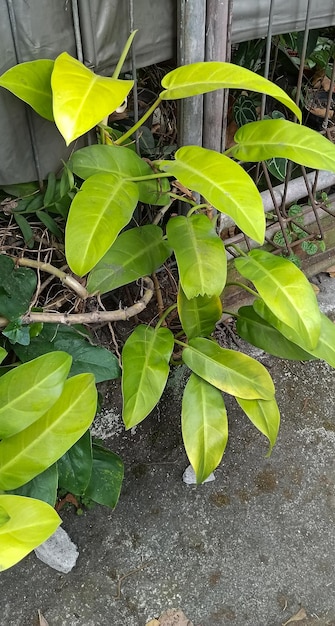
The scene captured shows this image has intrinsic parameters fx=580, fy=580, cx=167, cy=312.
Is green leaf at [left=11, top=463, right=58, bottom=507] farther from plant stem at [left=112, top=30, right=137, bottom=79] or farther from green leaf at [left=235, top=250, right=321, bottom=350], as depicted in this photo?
plant stem at [left=112, top=30, right=137, bottom=79]

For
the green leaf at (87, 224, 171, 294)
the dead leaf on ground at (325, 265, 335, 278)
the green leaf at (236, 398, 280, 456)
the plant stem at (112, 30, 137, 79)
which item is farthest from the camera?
the dead leaf on ground at (325, 265, 335, 278)

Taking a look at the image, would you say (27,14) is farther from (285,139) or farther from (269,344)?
(269,344)

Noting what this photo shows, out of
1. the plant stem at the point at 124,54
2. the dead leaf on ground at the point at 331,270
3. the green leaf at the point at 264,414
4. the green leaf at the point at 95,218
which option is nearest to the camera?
the green leaf at the point at 95,218

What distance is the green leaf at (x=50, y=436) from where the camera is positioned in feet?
4.44

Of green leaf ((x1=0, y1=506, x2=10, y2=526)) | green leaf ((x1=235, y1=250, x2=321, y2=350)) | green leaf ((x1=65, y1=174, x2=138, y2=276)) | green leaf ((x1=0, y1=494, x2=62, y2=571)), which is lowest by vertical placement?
green leaf ((x1=0, y1=494, x2=62, y2=571))

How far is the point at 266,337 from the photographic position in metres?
1.74

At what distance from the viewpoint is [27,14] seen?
1.32 metres

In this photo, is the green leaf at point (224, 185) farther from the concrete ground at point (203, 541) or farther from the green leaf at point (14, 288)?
the concrete ground at point (203, 541)

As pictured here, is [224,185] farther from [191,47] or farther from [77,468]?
[77,468]

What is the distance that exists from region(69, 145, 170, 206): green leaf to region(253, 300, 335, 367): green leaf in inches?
16.3

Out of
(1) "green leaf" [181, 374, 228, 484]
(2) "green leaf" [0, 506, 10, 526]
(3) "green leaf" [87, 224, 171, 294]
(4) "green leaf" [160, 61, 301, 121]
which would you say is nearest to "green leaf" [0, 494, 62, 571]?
(2) "green leaf" [0, 506, 10, 526]

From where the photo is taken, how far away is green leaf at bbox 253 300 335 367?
5.20 ft

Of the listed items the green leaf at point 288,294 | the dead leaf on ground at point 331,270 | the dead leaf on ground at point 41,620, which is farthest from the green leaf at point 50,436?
the dead leaf on ground at point 331,270

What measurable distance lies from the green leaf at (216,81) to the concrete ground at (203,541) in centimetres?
106
